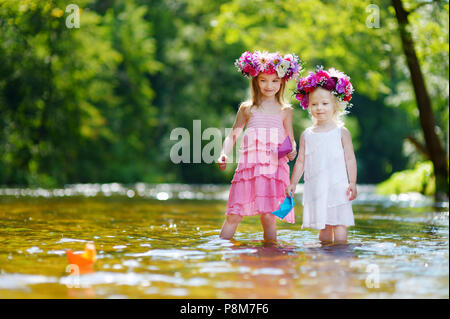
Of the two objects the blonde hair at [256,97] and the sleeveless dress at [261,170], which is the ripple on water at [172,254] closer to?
the sleeveless dress at [261,170]

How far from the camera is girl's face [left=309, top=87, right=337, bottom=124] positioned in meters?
6.20

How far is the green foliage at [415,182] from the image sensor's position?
55.5ft

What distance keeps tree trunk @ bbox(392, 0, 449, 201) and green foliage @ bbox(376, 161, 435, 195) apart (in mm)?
2302

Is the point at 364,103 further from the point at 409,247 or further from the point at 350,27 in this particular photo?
the point at 409,247

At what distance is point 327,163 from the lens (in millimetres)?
6074

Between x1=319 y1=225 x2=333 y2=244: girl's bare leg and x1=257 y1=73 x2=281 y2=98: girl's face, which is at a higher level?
x1=257 y1=73 x2=281 y2=98: girl's face

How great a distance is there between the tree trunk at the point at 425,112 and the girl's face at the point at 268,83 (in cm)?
705

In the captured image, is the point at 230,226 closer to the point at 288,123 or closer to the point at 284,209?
the point at 284,209

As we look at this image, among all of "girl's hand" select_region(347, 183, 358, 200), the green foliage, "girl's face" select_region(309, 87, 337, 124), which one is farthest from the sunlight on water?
the green foliage

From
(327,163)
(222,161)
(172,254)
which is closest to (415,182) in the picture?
(327,163)

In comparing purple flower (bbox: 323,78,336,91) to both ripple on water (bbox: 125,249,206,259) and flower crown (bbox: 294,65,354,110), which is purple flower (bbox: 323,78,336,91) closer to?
flower crown (bbox: 294,65,354,110)

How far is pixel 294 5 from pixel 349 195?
508 inches

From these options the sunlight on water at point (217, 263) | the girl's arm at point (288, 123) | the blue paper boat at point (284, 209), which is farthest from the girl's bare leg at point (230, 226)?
the girl's arm at point (288, 123)
